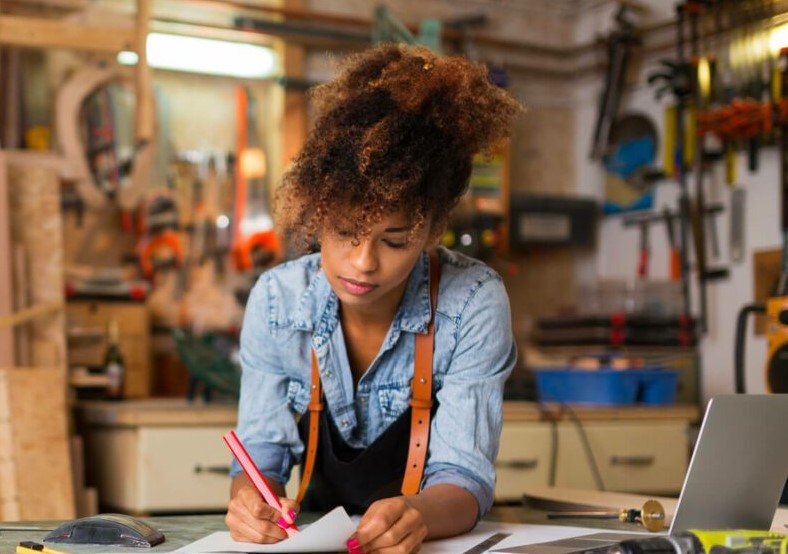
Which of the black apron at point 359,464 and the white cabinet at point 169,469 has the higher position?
the black apron at point 359,464

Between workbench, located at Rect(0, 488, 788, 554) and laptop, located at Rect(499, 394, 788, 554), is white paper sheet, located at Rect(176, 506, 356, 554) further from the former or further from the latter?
laptop, located at Rect(499, 394, 788, 554)

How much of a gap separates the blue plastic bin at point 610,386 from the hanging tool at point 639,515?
2.17 meters

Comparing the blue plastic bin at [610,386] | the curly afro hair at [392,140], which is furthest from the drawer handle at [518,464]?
the curly afro hair at [392,140]

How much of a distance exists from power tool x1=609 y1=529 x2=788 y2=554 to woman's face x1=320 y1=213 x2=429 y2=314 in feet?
1.87

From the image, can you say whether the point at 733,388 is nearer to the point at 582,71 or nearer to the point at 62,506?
the point at 582,71

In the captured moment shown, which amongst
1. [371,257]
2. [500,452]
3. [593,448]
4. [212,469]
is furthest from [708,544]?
[593,448]

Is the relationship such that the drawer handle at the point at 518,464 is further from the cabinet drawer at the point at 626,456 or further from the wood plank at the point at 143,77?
the wood plank at the point at 143,77

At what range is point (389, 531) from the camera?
1.33m

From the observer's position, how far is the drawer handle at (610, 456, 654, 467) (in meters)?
3.62

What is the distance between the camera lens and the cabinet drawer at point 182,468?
119 inches

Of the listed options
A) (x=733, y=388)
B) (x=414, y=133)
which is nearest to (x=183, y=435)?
(x=414, y=133)

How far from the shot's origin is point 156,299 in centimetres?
439

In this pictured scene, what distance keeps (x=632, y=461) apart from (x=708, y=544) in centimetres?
257

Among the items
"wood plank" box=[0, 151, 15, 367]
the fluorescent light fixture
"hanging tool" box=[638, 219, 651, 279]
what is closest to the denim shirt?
"wood plank" box=[0, 151, 15, 367]
